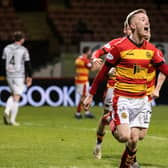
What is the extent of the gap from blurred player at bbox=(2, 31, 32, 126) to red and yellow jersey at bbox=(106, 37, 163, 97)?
859 centimetres

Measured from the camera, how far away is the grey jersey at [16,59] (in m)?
18.8

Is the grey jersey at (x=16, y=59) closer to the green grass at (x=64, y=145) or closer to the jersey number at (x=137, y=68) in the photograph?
the green grass at (x=64, y=145)

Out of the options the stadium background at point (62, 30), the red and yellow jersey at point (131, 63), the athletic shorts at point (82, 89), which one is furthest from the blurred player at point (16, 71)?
the red and yellow jersey at point (131, 63)

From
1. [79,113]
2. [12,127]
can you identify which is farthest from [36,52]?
[12,127]

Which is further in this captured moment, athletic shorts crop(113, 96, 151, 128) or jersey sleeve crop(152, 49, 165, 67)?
jersey sleeve crop(152, 49, 165, 67)

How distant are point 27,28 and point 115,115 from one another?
24899 mm

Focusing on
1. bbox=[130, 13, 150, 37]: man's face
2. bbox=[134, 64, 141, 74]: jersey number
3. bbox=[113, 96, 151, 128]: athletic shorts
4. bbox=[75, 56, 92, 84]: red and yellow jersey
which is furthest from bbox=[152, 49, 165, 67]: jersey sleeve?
bbox=[75, 56, 92, 84]: red and yellow jersey

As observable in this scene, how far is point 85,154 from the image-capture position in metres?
12.7

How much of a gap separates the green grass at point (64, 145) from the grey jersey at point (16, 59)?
48.5 inches

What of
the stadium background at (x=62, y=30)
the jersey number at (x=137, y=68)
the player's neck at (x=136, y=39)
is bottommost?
the stadium background at (x=62, y=30)

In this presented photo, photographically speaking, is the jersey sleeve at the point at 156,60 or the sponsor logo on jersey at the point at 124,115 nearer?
the sponsor logo on jersey at the point at 124,115

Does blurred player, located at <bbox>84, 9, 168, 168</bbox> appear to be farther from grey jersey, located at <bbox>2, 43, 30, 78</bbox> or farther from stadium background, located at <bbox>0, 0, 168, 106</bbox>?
stadium background, located at <bbox>0, 0, 168, 106</bbox>

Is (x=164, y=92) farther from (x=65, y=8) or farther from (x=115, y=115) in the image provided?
(x=115, y=115)

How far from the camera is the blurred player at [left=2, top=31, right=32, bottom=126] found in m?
Result: 18.6
